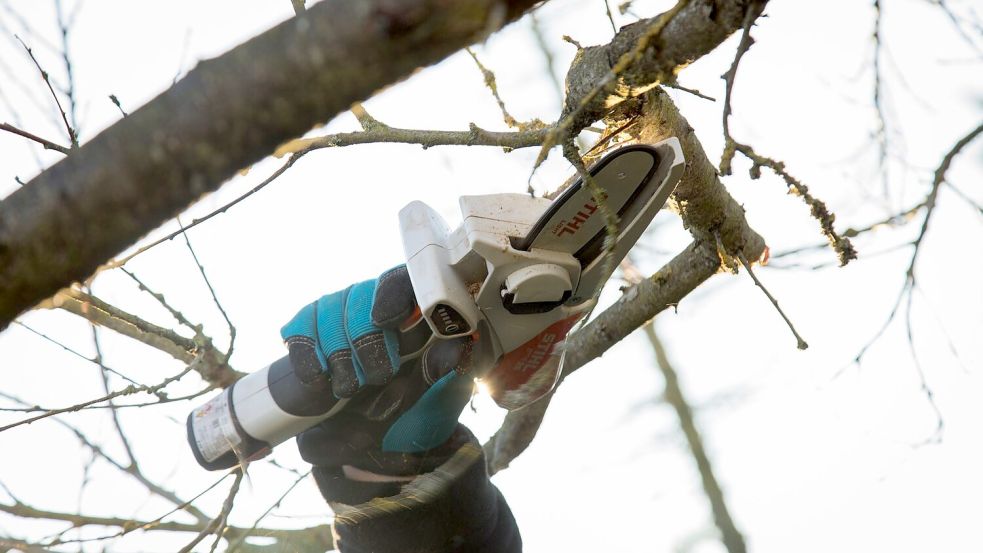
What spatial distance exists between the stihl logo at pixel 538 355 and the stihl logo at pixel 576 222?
0.36 metres

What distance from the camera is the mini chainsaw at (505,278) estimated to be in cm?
182

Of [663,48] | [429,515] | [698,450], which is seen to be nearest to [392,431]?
[429,515]

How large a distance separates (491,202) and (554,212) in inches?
8.1

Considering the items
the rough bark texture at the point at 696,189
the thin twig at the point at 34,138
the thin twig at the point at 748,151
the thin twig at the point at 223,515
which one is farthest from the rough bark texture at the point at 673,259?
the thin twig at the point at 34,138

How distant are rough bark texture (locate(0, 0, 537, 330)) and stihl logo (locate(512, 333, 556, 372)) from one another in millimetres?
1340

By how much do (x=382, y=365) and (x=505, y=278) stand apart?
0.37 metres

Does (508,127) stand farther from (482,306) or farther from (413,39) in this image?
(413,39)

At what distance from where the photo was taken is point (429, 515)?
2.29m

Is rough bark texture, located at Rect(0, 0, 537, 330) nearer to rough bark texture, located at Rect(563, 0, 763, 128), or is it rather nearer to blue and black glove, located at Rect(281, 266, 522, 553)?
rough bark texture, located at Rect(563, 0, 763, 128)

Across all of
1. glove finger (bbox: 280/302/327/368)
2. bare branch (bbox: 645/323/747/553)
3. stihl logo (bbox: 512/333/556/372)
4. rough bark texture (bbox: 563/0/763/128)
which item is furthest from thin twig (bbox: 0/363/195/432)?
bare branch (bbox: 645/323/747/553)

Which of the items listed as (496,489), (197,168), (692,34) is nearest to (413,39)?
(197,168)

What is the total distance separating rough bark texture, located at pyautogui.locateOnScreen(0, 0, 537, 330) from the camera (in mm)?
845

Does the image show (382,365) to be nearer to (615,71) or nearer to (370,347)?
(370,347)

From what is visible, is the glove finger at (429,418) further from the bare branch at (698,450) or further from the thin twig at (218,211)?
the bare branch at (698,450)
